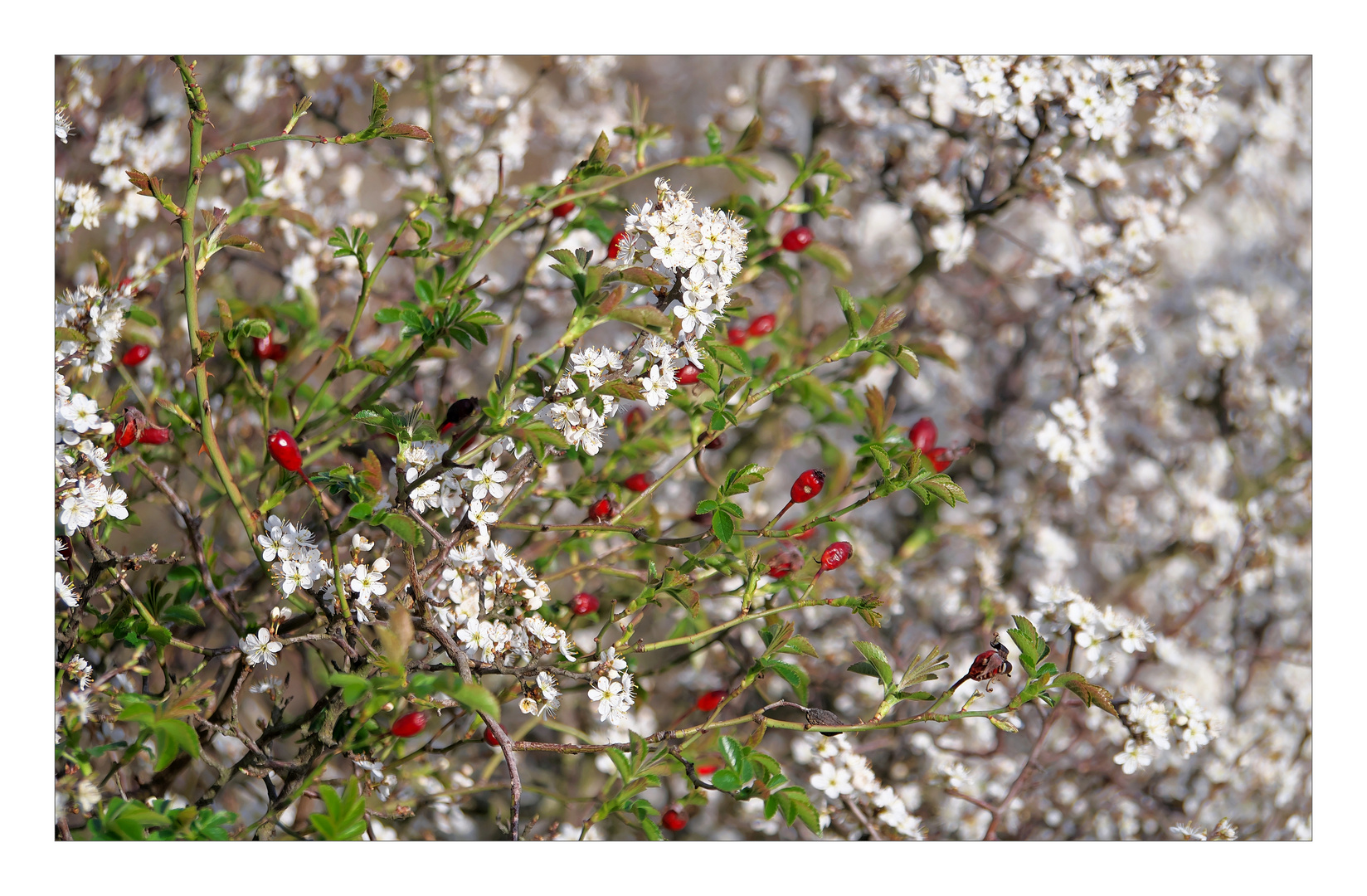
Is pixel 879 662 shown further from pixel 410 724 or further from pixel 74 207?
pixel 74 207

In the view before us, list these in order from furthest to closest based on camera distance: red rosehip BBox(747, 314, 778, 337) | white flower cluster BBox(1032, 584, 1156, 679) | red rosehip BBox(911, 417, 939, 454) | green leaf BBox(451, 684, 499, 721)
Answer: red rosehip BBox(747, 314, 778, 337) < red rosehip BBox(911, 417, 939, 454) < white flower cluster BBox(1032, 584, 1156, 679) < green leaf BBox(451, 684, 499, 721)

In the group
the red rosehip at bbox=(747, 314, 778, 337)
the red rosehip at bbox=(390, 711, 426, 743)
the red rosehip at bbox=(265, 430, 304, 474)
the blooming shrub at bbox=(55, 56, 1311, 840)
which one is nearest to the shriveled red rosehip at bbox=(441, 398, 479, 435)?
the blooming shrub at bbox=(55, 56, 1311, 840)

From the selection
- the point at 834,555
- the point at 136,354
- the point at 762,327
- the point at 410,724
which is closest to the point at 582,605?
the point at 410,724

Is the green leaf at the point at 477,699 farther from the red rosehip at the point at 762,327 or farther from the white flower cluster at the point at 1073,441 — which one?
the white flower cluster at the point at 1073,441

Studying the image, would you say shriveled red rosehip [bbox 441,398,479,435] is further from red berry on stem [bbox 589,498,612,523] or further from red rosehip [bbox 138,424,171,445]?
red rosehip [bbox 138,424,171,445]

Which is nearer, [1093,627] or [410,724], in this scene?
[410,724]

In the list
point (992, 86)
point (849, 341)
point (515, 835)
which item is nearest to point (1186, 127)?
point (992, 86)
